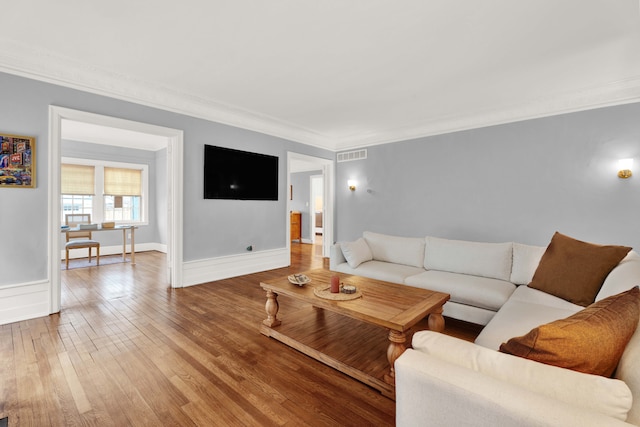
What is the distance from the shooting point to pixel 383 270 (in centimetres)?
331

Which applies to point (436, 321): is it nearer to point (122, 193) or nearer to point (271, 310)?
point (271, 310)

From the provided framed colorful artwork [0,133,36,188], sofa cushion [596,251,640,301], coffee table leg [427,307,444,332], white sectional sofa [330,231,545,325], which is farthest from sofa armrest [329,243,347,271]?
framed colorful artwork [0,133,36,188]

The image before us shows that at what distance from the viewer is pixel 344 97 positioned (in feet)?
13.1

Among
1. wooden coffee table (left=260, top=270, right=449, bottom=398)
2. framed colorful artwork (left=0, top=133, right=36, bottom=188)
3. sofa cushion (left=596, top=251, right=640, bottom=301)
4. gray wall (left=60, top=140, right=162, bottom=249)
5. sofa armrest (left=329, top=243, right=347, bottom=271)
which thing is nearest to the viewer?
sofa cushion (left=596, top=251, right=640, bottom=301)

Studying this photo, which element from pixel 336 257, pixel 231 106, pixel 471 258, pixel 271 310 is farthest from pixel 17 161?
pixel 471 258

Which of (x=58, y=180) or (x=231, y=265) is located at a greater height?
(x=58, y=180)

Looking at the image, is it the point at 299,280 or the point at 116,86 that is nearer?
the point at 299,280

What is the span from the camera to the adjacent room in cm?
153

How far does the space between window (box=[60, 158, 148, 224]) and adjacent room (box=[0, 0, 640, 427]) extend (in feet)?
5.30

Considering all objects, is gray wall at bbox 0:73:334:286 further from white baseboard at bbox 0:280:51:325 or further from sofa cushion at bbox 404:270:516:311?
sofa cushion at bbox 404:270:516:311

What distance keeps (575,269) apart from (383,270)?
168 cm

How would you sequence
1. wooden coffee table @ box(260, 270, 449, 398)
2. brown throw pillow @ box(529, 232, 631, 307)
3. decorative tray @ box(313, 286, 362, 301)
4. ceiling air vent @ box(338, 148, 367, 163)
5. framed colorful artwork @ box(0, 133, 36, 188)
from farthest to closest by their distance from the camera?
1. ceiling air vent @ box(338, 148, 367, 163)
2. framed colorful artwork @ box(0, 133, 36, 188)
3. decorative tray @ box(313, 286, 362, 301)
4. brown throw pillow @ box(529, 232, 631, 307)
5. wooden coffee table @ box(260, 270, 449, 398)

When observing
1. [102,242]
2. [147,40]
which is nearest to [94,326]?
[147,40]

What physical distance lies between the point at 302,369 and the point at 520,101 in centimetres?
448
